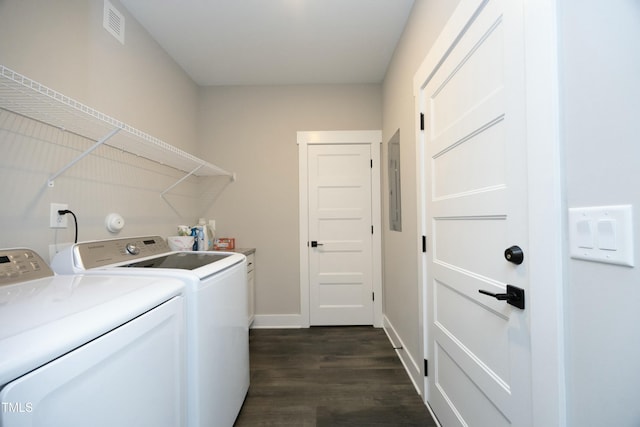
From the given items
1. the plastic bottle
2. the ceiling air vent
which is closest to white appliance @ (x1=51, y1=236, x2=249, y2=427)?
the plastic bottle

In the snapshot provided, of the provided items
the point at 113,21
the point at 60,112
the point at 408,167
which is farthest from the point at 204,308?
the point at 113,21

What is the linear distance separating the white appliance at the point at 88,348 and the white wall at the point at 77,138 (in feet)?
1.09

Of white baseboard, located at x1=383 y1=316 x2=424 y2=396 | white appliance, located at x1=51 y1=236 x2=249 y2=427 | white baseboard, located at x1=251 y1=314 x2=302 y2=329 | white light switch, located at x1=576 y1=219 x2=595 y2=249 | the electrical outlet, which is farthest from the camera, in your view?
white baseboard, located at x1=251 y1=314 x2=302 y2=329

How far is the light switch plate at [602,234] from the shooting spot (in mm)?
508

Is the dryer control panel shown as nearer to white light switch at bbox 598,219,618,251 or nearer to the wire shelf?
the wire shelf

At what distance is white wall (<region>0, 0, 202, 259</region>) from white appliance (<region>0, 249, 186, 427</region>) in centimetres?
33

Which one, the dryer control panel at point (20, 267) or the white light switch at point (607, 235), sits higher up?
the white light switch at point (607, 235)

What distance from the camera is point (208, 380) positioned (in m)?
1.12

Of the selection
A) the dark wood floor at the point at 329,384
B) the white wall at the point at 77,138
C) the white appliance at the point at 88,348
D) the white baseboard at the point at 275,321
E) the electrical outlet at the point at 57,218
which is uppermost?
the white wall at the point at 77,138

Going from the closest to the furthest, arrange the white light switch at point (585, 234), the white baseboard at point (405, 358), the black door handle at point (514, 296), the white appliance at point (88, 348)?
1. the white appliance at point (88, 348)
2. the white light switch at point (585, 234)
3. the black door handle at point (514, 296)
4. the white baseboard at point (405, 358)

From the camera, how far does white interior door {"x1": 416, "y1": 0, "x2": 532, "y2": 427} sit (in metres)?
0.81

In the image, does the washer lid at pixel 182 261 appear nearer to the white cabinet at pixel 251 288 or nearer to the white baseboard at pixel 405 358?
the white cabinet at pixel 251 288

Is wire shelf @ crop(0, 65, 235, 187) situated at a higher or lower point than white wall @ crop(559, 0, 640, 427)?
higher

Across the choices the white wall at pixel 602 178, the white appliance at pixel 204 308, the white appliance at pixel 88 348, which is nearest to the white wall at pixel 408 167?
the white wall at pixel 602 178
